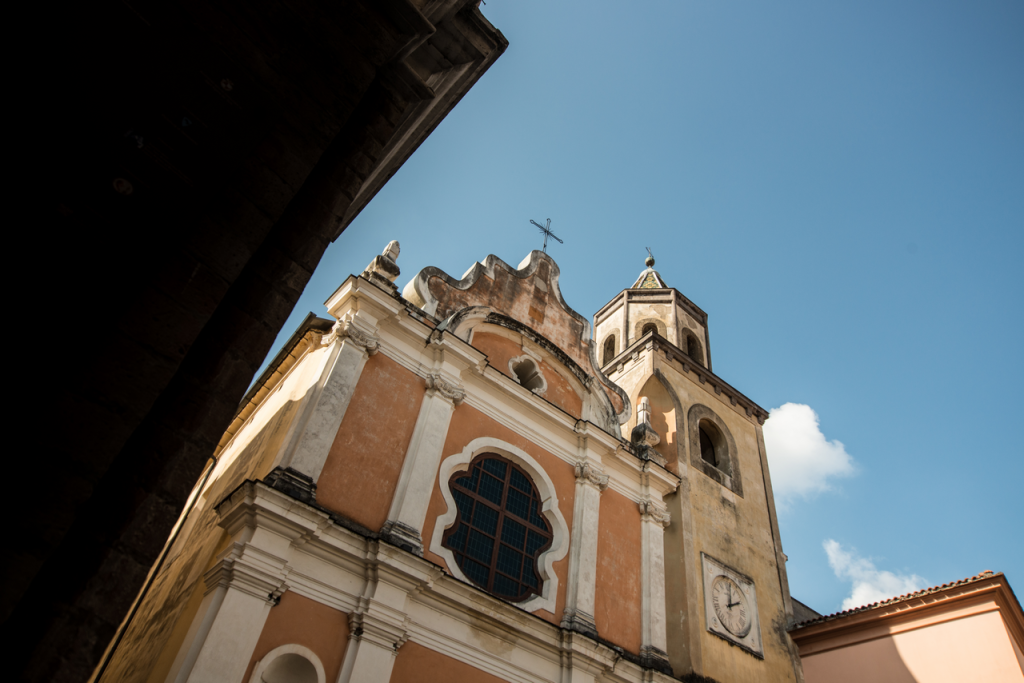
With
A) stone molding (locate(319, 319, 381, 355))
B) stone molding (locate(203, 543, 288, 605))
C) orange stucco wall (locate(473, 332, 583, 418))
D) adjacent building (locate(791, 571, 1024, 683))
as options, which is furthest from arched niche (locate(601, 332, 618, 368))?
stone molding (locate(203, 543, 288, 605))

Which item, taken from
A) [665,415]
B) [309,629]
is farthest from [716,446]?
[309,629]

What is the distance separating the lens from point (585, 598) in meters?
11.2

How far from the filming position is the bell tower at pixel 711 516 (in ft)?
41.6

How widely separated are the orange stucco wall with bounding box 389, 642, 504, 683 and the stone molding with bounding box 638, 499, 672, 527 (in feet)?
16.8

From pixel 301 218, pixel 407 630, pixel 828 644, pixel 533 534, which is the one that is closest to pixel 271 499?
pixel 407 630

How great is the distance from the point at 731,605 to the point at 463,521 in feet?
20.3

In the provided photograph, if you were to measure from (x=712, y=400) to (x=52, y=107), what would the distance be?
1685 centimetres

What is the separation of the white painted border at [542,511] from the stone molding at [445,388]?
806mm

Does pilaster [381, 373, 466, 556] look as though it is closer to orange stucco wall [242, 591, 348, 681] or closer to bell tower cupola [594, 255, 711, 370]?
orange stucco wall [242, 591, 348, 681]

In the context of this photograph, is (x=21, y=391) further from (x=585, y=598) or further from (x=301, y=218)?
(x=585, y=598)

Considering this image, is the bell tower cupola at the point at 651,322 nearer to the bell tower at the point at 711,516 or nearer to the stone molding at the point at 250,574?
the bell tower at the point at 711,516

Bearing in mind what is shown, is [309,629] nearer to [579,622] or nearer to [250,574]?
[250,574]

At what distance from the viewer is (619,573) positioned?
12.1 metres

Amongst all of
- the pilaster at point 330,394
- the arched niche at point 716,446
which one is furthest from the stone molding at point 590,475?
the pilaster at point 330,394
